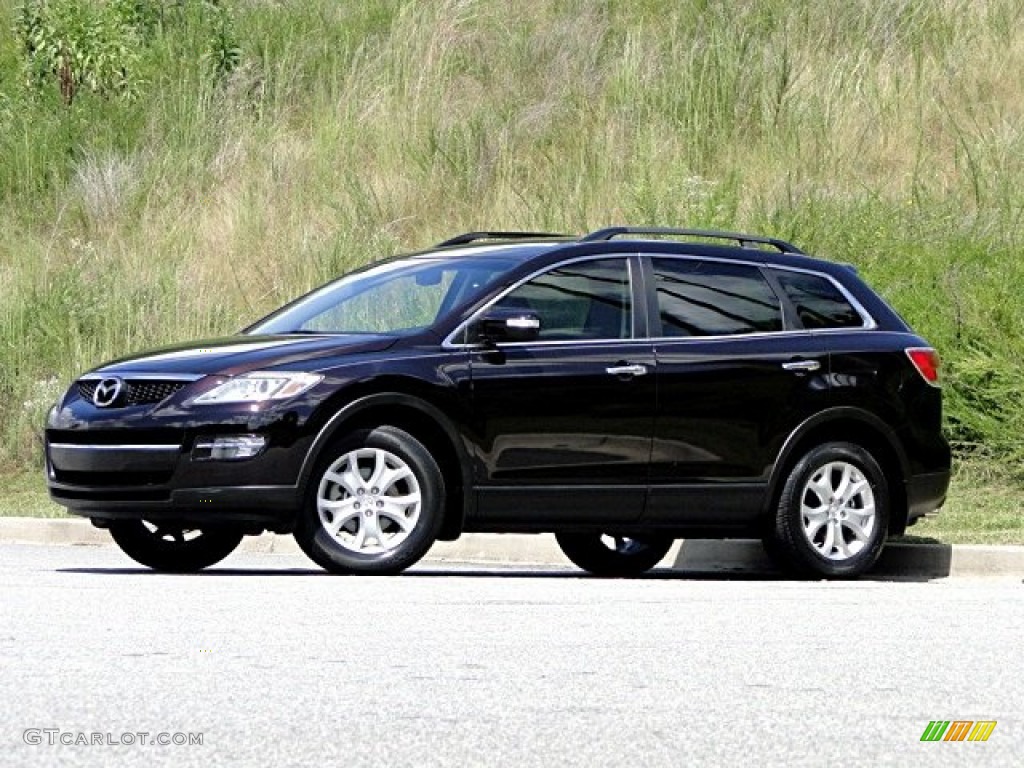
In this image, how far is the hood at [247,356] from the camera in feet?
38.9

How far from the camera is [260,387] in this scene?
1182cm

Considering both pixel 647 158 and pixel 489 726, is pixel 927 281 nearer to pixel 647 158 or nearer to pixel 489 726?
pixel 647 158

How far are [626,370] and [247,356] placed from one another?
78.0 inches

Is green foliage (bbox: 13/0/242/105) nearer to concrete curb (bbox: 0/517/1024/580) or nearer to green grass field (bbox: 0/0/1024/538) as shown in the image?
green grass field (bbox: 0/0/1024/538)

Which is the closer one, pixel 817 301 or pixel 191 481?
pixel 191 481

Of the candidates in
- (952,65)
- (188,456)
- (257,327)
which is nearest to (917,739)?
(188,456)

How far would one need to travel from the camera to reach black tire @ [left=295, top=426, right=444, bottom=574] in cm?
1190

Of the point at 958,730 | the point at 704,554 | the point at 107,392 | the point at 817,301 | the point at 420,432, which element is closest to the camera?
the point at 958,730

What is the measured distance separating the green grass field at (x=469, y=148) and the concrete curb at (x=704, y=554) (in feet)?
16.1

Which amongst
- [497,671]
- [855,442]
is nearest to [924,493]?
[855,442]

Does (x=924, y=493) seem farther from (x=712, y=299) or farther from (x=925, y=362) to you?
(x=712, y=299)

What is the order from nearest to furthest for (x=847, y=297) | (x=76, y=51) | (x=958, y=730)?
(x=958, y=730) < (x=847, y=297) < (x=76, y=51)

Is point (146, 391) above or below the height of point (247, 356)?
below

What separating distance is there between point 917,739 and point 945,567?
20.7 ft
